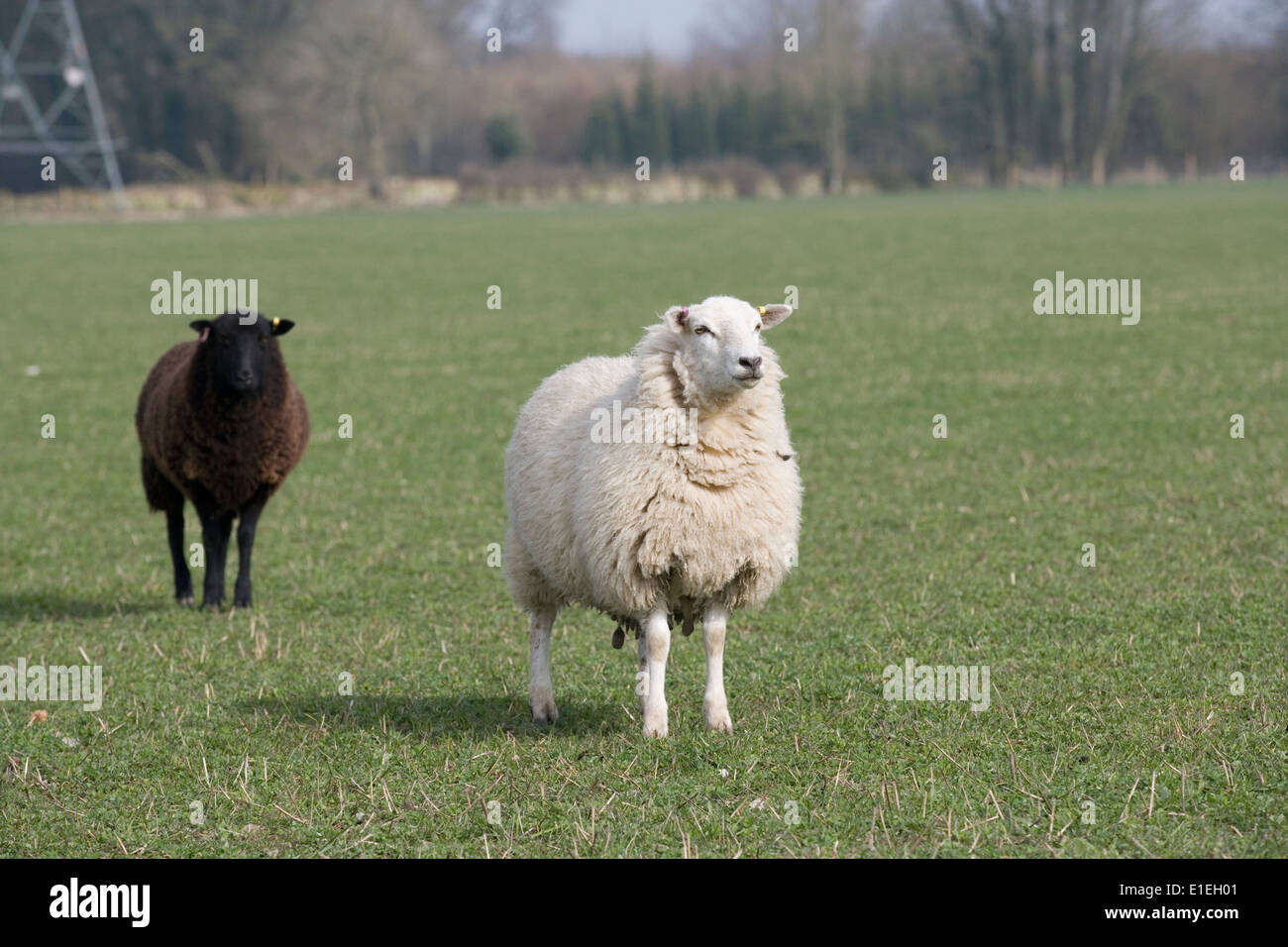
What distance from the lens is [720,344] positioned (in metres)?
5.29

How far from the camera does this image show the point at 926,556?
28.1ft

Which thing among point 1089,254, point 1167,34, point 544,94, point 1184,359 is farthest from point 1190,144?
point 1184,359

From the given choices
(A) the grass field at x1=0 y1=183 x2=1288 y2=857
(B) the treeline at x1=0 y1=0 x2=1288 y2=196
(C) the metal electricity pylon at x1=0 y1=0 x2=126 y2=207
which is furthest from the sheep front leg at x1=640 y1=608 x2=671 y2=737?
(B) the treeline at x1=0 y1=0 x2=1288 y2=196

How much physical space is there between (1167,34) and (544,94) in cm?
4000

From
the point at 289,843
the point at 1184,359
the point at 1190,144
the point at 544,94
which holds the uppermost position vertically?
the point at 544,94

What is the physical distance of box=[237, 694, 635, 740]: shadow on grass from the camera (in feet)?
18.6

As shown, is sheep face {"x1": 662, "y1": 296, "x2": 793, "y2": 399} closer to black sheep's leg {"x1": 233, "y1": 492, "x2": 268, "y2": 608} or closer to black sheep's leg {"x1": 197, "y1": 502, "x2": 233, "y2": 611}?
black sheep's leg {"x1": 233, "y1": 492, "x2": 268, "y2": 608}

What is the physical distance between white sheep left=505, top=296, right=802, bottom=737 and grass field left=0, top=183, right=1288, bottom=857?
46 cm

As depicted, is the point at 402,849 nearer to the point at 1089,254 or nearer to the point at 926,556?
the point at 926,556

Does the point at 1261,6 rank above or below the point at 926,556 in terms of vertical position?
above

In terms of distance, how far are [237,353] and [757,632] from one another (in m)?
3.25

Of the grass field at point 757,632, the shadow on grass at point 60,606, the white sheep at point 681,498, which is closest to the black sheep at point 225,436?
the shadow on grass at point 60,606

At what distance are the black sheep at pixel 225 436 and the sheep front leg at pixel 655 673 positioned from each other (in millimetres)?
3479

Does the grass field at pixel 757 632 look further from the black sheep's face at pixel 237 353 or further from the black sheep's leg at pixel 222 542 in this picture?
the black sheep's face at pixel 237 353
